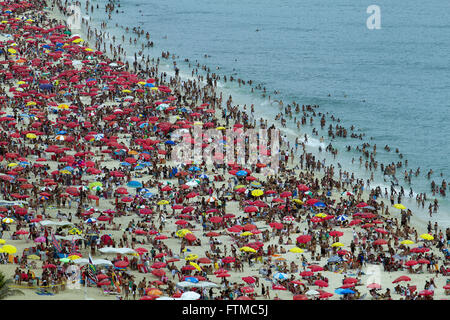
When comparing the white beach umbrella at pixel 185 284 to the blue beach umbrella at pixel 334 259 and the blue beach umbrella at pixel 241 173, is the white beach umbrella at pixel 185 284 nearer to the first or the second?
the blue beach umbrella at pixel 334 259

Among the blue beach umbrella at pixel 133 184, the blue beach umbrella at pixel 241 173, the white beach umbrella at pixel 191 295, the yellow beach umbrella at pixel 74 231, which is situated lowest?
the white beach umbrella at pixel 191 295

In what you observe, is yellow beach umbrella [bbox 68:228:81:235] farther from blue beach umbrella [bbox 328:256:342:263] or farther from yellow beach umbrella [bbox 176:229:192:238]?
blue beach umbrella [bbox 328:256:342:263]

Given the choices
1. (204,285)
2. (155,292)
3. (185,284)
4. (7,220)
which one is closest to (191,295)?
(155,292)

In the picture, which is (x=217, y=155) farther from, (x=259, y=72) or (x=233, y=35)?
(x=233, y=35)

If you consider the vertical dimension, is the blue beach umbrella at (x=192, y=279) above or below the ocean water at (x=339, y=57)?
below

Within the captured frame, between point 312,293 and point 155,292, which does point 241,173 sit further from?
point 155,292

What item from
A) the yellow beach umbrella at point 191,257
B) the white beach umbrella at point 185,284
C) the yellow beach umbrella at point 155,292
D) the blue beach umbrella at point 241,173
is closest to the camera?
the yellow beach umbrella at point 155,292

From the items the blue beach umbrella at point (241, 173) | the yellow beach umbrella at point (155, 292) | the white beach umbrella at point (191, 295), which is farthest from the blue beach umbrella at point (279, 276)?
the blue beach umbrella at point (241, 173)
